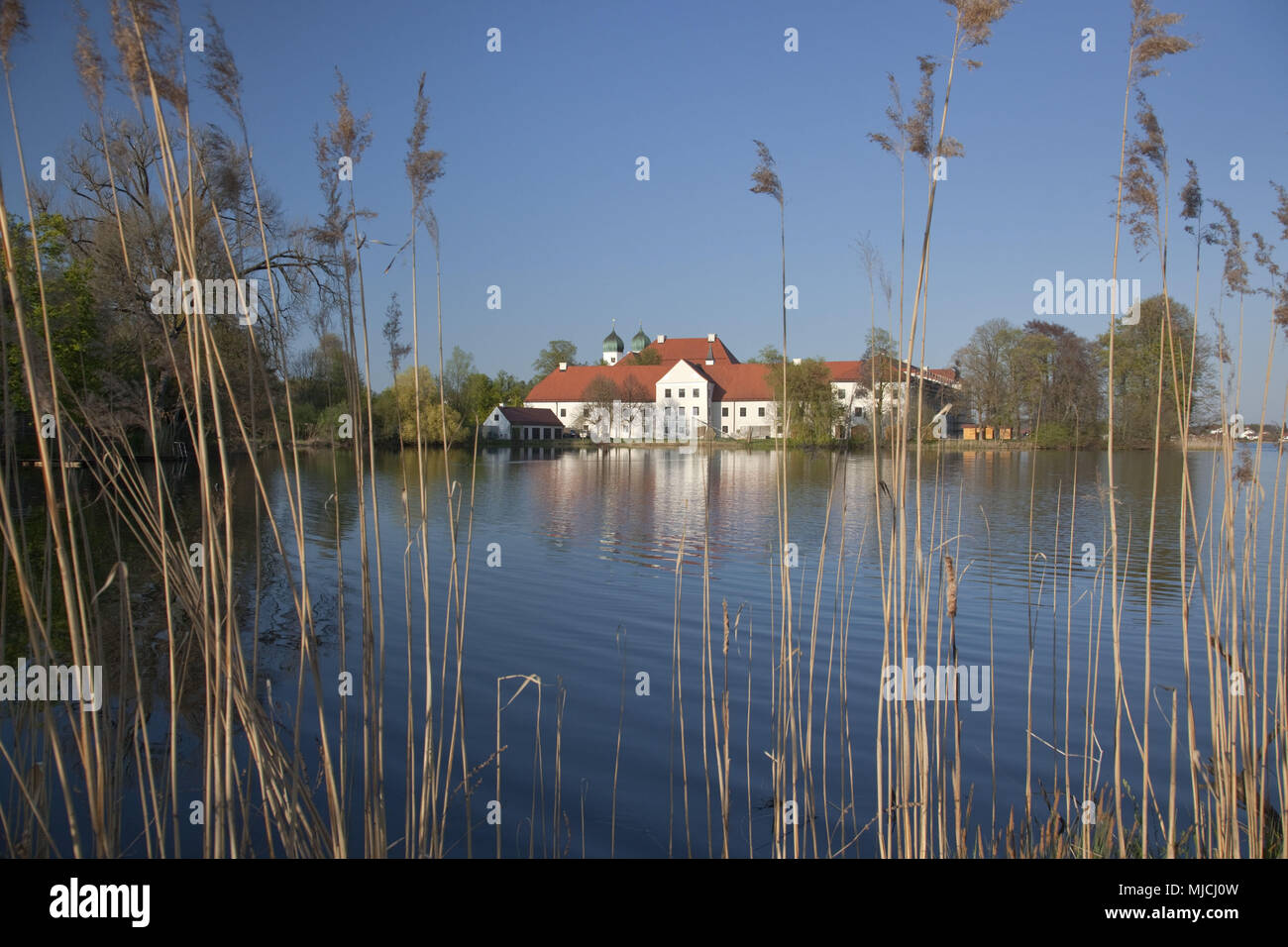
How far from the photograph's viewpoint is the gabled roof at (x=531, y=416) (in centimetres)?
6541

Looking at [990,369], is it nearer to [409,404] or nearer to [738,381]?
[738,381]

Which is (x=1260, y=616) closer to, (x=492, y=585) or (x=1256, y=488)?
(x=1256, y=488)

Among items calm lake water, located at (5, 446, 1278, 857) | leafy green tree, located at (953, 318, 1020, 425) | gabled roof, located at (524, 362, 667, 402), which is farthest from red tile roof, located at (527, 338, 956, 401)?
calm lake water, located at (5, 446, 1278, 857)

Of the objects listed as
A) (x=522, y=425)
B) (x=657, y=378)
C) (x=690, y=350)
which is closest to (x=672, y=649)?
(x=522, y=425)

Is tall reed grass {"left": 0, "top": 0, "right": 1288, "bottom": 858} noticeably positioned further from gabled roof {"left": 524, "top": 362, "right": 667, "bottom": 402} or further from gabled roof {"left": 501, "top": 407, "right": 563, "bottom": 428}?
gabled roof {"left": 524, "top": 362, "right": 667, "bottom": 402}

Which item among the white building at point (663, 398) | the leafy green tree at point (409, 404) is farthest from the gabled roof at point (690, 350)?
the leafy green tree at point (409, 404)

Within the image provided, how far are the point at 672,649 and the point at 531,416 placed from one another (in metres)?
62.2

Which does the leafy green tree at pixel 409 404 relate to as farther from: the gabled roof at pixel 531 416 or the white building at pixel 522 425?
the gabled roof at pixel 531 416

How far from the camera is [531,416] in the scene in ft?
224

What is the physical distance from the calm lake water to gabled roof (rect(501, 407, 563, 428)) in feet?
165

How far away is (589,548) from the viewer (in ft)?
40.7

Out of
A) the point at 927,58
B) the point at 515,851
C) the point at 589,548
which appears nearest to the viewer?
the point at 927,58
